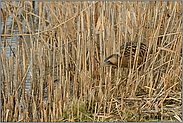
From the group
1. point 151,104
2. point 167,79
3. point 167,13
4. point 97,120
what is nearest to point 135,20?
point 167,13

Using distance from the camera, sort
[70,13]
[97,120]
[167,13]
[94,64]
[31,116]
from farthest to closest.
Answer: [70,13]
[167,13]
[94,64]
[31,116]
[97,120]

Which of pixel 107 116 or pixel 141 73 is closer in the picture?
pixel 107 116

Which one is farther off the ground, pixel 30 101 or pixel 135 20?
pixel 135 20

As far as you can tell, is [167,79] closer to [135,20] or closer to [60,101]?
[135,20]

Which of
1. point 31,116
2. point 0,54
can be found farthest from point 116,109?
point 0,54

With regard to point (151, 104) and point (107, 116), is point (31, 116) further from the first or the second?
point (151, 104)

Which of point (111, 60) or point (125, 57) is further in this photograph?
point (125, 57)

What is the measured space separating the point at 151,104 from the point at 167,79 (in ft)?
1.26

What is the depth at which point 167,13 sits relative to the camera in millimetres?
3895

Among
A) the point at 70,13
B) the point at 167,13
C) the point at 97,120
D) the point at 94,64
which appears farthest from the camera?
the point at 70,13

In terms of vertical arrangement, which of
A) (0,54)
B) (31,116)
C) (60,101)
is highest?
(0,54)

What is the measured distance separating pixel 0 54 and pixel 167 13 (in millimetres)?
2291

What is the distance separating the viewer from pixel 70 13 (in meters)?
4.16

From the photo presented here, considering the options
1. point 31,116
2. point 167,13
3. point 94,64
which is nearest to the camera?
point 31,116
